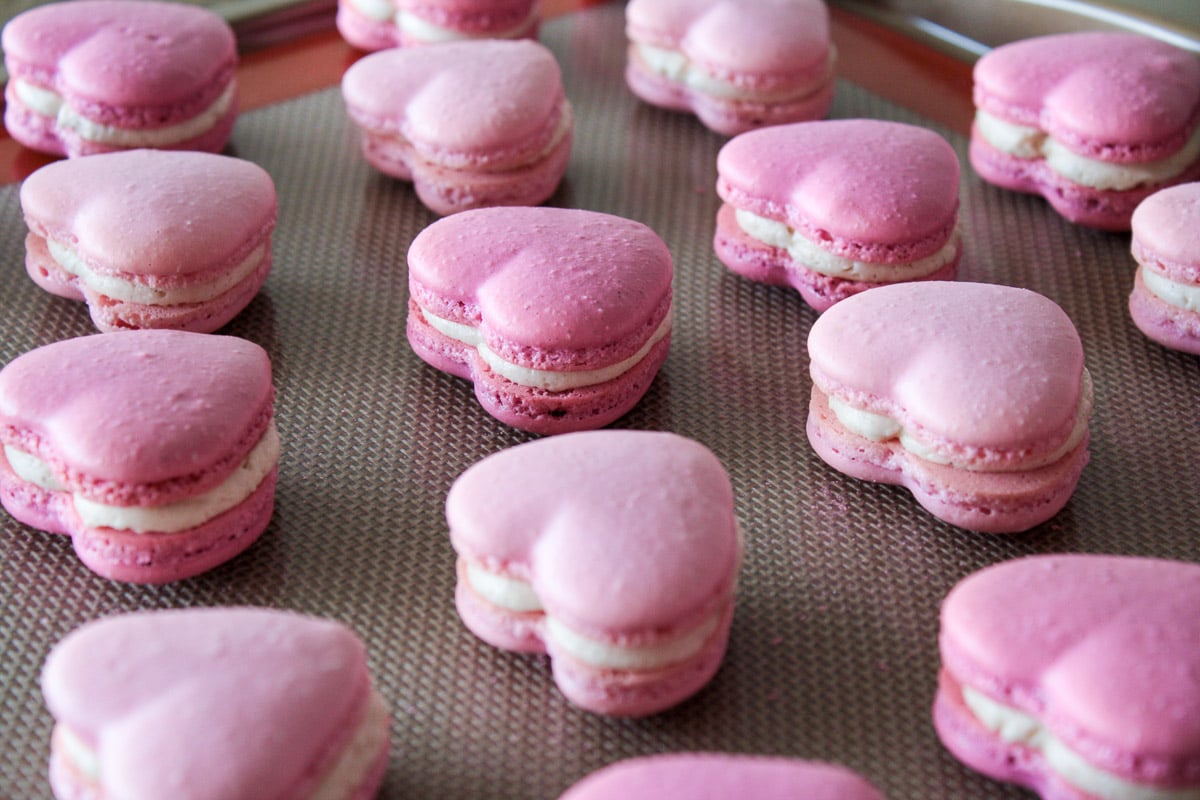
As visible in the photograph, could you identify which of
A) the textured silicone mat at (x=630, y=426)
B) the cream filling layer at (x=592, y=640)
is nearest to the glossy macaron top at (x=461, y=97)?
the textured silicone mat at (x=630, y=426)

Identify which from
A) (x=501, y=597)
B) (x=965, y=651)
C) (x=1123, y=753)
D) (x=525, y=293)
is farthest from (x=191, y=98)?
(x=1123, y=753)

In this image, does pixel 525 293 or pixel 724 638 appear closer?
pixel 724 638

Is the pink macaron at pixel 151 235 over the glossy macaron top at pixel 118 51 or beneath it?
beneath

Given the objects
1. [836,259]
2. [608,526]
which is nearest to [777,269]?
A: [836,259]

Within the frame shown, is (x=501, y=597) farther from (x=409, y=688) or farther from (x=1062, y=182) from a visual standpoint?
(x=1062, y=182)

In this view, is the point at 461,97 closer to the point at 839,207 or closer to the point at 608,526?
the point at 839,207

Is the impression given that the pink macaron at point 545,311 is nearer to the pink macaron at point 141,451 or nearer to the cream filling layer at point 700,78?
the pink macaron at point 141,451
